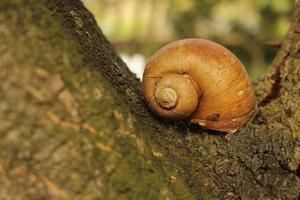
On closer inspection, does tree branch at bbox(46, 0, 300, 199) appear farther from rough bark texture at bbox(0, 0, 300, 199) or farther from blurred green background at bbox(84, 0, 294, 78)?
blurred green background at bbox(84, 0, 294, 78)

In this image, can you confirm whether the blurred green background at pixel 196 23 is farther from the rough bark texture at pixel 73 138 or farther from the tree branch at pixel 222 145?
the rough bark texture at pixel 73 138

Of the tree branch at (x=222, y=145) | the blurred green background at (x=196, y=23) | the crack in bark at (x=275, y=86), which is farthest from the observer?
the blurred green background at (x=196, y=23)

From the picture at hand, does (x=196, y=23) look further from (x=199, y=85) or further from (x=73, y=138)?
(x=73, y=138)

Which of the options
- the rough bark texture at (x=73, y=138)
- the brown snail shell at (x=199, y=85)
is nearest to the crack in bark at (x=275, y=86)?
the brown snail shell at (x=199, y=85)

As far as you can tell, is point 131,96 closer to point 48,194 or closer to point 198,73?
point 198,73

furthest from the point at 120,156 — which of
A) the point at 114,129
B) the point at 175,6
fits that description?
the point at 175,6

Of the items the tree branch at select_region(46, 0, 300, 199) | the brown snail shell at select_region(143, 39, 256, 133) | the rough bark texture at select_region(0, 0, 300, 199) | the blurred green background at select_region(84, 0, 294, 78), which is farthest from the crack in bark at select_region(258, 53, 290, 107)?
the blurred green background at select_region(84, 0, 294, 78)
